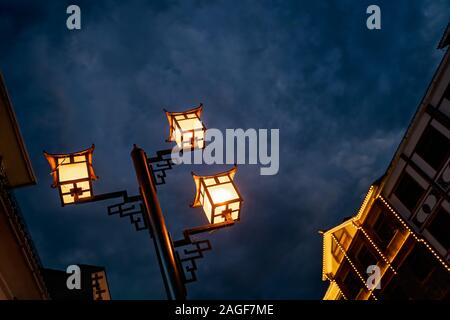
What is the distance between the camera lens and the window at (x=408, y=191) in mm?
18438

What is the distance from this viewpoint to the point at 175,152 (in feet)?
23.7

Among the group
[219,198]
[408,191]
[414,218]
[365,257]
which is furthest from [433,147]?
[219,198]

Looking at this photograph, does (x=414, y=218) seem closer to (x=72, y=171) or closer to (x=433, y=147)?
(x=433, y=147)

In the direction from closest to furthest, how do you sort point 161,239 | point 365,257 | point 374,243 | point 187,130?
point 161,239 < point 187,130 < point 374,243 < point 365,257

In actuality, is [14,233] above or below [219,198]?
above

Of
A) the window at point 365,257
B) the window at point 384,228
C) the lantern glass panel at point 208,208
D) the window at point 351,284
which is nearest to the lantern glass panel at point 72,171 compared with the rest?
the lantern glass panel at point 208,208

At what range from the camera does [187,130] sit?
26.0 feet

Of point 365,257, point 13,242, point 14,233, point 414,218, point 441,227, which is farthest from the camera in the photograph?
point 365,257

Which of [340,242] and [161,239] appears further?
[340,242]

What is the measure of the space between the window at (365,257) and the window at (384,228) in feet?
4.37

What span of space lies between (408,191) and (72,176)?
1830 centimetres

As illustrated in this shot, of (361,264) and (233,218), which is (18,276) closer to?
(233,218)

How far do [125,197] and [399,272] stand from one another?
18205 millimetres
